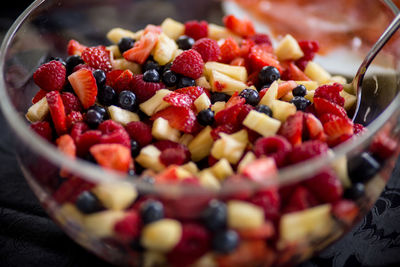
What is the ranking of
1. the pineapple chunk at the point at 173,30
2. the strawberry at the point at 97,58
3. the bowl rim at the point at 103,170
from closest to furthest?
the bowl rim at the point at 103,170
the strawberry at the point at 97,58
the pineapple chunk at the point at 173,30

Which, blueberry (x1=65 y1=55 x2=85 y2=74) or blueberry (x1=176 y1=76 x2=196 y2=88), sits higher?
blueberry (x1=176 y1=76 x2=196 y2=88)

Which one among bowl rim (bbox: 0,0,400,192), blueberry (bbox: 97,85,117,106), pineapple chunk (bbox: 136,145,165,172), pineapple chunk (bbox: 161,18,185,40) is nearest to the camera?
bowl rim (bbox: 0,0,400,192)

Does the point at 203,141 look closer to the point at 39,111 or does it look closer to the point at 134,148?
the point at 134,148

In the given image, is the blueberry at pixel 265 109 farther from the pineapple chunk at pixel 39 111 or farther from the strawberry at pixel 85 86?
the pineapple chunk at pixel 39 111

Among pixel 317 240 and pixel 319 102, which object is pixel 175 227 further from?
pixel 319 102

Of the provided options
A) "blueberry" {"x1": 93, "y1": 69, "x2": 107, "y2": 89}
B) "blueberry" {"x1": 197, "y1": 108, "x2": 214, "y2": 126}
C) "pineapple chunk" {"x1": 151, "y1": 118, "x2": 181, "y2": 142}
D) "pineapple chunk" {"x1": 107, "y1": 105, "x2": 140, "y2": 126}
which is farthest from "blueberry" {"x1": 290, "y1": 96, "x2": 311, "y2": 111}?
"blueberry" {"x1": 93, "y1": 69, "x2": 107, "y2": 89}

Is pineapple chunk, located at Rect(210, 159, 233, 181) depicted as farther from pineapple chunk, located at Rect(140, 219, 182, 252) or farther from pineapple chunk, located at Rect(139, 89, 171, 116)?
pineapple chunk, located at Rect(139, 89, 171, 116)

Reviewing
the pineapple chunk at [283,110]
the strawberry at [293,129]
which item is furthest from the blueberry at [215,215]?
the pineapple chunk at [283,110]
